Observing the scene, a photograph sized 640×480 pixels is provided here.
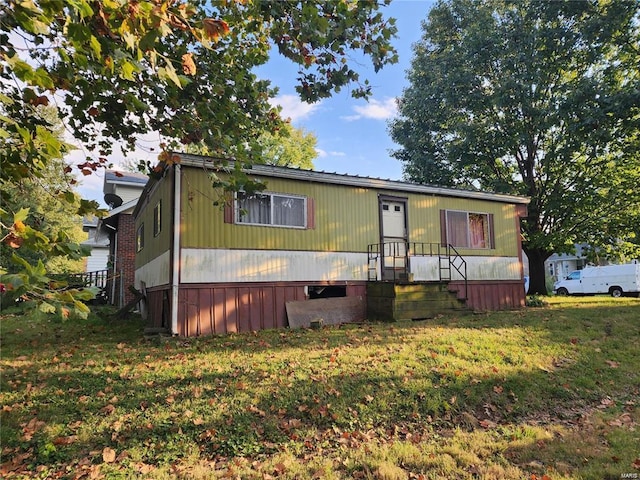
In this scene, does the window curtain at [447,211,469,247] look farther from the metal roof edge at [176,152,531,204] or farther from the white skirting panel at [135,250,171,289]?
the white skirting panel at [135,250,171,289]

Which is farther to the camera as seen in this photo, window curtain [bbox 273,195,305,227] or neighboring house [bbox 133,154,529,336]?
window curtain [bbox 273,195,305,227]

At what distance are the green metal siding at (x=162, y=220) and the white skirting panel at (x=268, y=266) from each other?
0.88m

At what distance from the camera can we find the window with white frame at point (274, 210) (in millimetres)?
9656

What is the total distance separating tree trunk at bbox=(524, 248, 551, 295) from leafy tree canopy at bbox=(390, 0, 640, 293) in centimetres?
5

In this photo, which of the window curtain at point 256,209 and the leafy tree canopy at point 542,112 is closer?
the window curtain at point 256,209

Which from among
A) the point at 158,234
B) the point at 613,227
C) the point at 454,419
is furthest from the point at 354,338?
the point at 613,227

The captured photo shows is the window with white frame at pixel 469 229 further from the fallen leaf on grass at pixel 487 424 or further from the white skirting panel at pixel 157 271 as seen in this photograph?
the fallen leaf on grass at pixel 487 424

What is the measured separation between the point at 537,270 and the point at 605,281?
22.4 feet

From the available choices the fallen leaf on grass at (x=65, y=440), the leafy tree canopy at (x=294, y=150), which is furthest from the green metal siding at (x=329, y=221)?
the leafy tree canopy at (x=294, y=150)

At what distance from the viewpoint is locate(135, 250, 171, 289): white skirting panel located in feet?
30.6

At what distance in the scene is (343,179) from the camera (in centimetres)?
1093

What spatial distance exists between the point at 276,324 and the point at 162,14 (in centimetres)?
791

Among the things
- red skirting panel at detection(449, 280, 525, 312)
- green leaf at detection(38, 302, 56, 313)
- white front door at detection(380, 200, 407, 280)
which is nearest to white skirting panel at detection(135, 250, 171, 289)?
white front door at detection(380, 200, 407, 280)

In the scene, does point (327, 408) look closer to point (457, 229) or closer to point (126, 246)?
point (457, 229)
